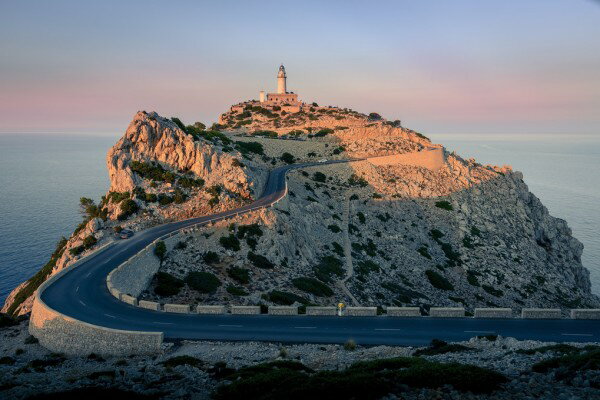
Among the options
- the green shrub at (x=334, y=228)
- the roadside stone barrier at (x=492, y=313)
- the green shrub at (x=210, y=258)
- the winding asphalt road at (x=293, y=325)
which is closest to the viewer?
the winding asphalt road at (x=293, y=325)

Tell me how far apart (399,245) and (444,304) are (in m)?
12.2

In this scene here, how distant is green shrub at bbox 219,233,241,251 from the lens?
3747 cm

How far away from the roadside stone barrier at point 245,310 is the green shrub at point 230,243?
34.4 feet

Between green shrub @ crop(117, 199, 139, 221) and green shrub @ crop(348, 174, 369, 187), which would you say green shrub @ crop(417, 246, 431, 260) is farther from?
green shrub @ crop(117, 199, 139, 221)

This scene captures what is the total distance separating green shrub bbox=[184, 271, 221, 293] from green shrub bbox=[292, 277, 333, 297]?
7.29 metres

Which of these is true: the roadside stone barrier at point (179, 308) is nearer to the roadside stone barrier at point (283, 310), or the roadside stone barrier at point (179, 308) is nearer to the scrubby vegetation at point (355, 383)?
the roadside stone barrier at point (283, 310)

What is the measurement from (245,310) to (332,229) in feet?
86.8

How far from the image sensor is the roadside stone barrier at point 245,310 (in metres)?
27.4

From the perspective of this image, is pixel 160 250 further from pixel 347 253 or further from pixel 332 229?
pixel 332 229

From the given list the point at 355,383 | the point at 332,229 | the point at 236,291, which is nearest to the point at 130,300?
the point at 236,291

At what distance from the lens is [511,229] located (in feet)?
212

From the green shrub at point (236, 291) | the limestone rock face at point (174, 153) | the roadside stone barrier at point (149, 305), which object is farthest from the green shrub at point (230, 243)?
the limestone rock face at point (174, 153)

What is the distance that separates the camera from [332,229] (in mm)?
52375

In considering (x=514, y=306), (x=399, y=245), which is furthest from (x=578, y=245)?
Answer: (x=399, y=245)
